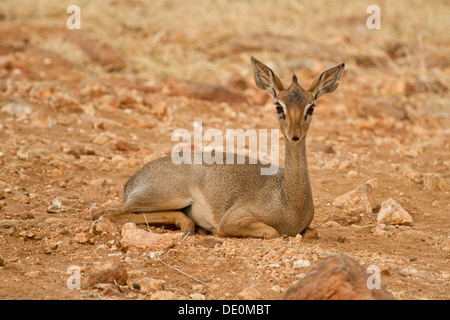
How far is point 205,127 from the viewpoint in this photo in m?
10.6

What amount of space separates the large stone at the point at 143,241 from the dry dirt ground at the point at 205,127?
87 mm

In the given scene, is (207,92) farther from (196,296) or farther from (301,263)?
(196,296)

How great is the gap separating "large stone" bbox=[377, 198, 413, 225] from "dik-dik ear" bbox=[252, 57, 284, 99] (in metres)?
1.92

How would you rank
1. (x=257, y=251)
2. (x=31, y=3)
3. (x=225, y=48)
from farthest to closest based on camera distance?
1. (x=31, y=3)
2. (x=225, y=48)
3. (x=257, y=251)

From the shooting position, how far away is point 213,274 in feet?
16.6

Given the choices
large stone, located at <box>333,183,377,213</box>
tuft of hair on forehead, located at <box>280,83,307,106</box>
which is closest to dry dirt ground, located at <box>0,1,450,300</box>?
large stone, located at <box>333,183,377,213</box>

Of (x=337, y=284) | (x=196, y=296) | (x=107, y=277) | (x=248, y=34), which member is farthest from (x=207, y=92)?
(x=337, y=284)

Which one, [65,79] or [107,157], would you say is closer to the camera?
[107,157]

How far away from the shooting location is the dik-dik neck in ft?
19.9

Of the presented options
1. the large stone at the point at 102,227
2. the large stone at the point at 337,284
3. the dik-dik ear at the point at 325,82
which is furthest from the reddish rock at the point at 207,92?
the large stone at the point at 337,284

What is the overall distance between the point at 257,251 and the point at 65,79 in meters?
7.90

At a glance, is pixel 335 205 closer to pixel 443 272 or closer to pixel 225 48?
pixel 443 272
